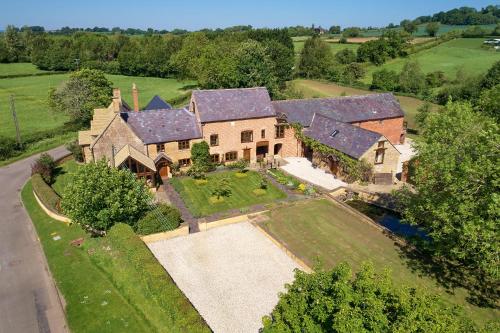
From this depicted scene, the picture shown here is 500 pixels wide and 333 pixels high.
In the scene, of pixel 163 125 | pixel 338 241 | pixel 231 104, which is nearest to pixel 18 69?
pixel 163 125

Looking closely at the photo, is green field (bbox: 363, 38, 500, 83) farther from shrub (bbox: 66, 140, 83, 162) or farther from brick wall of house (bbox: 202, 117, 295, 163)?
shrub (bbox: 66, 140, 83, 162)

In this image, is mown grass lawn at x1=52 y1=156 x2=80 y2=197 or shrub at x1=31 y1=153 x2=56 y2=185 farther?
shrub at x1=31 y1=153 x2=56 y2=185

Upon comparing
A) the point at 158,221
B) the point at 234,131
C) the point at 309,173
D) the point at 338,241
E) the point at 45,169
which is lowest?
the point at 338,241

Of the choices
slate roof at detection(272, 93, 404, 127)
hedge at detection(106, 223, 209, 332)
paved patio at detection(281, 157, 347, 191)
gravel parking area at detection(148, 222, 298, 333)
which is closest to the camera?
hedge at detection(106, 223, 209, 332)

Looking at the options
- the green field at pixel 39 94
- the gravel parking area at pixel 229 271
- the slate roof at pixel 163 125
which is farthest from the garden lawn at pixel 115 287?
the green field at pixel 39 94

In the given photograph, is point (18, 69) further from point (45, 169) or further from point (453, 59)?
point (453, 59)

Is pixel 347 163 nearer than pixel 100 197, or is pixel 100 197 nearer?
pixel 100 197

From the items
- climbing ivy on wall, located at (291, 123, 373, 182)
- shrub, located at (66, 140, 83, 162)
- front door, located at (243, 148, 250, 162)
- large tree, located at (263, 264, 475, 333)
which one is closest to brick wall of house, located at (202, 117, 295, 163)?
front door, located at (243, 148, 250, 162)
